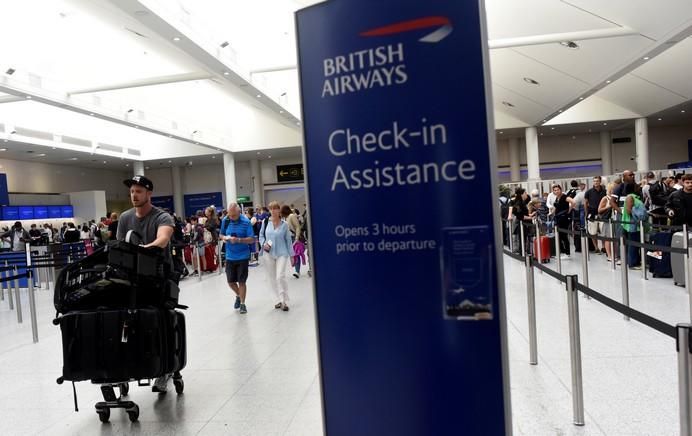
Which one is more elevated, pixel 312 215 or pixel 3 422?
pixel 312 215

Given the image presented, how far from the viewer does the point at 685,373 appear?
6.99 feet

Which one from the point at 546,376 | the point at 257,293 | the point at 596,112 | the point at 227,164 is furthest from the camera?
the point at 227,164

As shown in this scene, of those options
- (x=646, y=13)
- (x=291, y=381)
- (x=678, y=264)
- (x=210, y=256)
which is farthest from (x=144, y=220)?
(x=646, y=13)

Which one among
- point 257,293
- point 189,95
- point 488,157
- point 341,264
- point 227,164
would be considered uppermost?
point 189,95

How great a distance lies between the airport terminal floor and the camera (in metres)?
3.82

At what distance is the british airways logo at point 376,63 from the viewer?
6.17ft

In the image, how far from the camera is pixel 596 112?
88.9ft

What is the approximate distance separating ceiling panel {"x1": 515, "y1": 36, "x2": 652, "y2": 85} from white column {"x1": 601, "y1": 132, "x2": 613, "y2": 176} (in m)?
16.5

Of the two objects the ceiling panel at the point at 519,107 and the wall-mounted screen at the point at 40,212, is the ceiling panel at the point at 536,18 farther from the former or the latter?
the wall-mounted screen at the point at 40,212

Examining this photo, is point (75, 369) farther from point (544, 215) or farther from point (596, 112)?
point (596, 112)

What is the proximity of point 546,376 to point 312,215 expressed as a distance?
11.0 ft

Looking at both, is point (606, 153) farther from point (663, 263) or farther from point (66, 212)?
point (66, 212)

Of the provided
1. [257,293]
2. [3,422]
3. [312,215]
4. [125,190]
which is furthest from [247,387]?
[125,190]

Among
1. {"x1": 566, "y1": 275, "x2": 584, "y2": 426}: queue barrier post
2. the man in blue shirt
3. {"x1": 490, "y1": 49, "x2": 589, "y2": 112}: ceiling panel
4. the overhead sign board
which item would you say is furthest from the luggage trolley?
the overhead sign board
